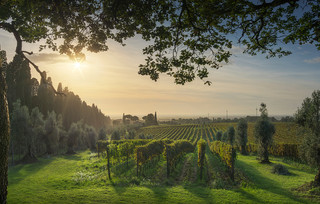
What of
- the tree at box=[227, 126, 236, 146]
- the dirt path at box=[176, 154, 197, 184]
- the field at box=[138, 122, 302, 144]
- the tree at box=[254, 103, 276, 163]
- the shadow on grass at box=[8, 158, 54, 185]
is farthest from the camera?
the field at box=[138, 122, 302, 144]

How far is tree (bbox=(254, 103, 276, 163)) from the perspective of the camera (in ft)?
88.2

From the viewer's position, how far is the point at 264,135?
2708 cm

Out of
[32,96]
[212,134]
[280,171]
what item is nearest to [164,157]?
[280,171]

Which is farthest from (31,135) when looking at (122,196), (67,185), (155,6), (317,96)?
(317,96)

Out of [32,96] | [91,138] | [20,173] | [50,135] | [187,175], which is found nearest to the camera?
[187,175]

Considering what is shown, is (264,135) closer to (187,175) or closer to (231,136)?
(187,175)

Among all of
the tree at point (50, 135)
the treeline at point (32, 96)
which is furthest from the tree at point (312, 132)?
the tree at point (50, 135)

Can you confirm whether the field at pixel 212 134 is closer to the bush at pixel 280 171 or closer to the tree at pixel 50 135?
the bush at pixel 280 171

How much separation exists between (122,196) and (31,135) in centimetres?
2781

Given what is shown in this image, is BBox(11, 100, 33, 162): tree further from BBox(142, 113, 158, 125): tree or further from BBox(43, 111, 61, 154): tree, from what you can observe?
BBox(142, 113, 158, 125): tree

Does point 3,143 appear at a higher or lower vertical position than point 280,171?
higher

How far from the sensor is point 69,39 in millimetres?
8078

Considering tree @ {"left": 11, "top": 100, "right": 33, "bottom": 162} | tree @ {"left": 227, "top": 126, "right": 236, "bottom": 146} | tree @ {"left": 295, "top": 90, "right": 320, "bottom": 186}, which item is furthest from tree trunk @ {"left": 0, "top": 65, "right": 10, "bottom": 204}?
tree @ {"left": 227, "top": 126, "right": 236, "bottom": 146}

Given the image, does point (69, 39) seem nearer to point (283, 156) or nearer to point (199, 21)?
point (199, 21)
